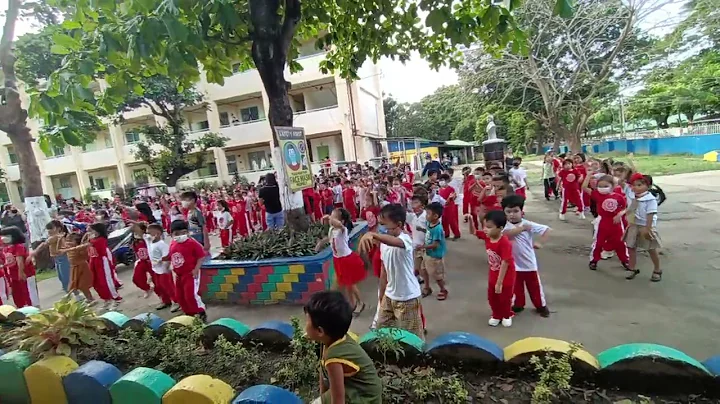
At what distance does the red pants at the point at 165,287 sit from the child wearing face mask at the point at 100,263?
1003 mm

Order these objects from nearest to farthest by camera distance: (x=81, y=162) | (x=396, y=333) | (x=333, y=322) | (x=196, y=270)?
(x=333, y=322)
(x=396, y=333)
(x=196, y=270)
(x=81, y=162)

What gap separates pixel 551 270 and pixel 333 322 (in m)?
4.77

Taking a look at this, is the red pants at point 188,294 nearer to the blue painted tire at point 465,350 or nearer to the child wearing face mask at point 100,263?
the child wearing face mask at point 100,263

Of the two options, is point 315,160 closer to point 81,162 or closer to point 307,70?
point 307,70

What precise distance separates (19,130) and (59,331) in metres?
5.97

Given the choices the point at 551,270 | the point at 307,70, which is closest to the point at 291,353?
the point at 551,270

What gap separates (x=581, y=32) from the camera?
15391mm

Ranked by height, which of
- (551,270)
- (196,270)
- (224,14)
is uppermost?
(224,14)

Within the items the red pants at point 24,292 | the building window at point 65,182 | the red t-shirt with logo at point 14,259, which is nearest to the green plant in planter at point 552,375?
the red t-shirt with logo at point 14,259

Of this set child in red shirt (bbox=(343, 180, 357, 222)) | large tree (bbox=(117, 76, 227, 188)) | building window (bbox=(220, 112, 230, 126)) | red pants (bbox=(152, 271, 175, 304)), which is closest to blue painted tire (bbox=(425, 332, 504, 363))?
red pants (bbox=(152, 271, 175, 304))

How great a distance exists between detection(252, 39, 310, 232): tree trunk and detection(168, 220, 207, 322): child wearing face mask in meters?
1.59

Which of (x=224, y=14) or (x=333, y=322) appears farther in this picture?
(x=224, y=14)

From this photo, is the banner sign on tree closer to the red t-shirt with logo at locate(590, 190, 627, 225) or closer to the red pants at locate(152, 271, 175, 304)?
the red pants at locate(152, 271, 175, 304)

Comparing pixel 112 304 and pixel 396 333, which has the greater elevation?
pixel 396 333
